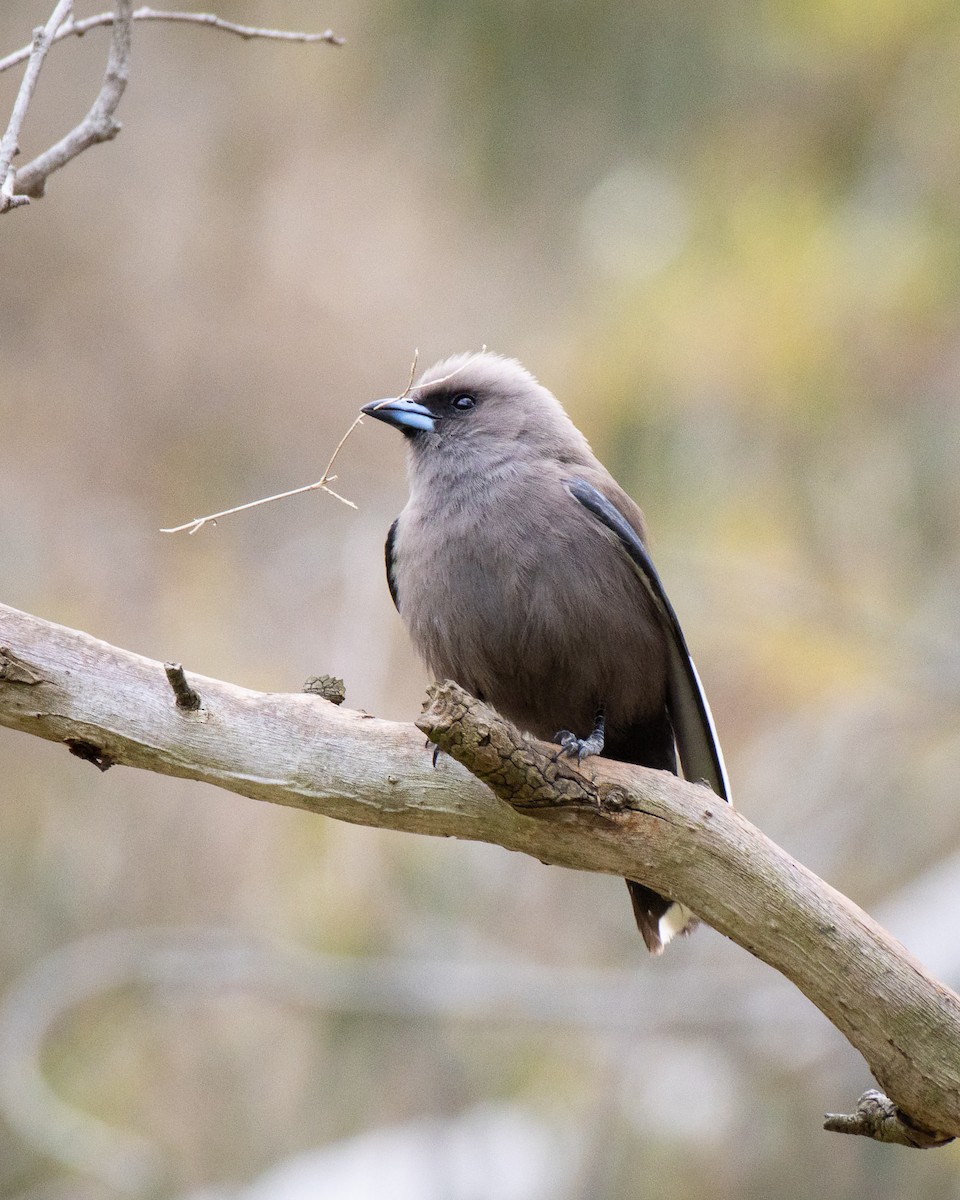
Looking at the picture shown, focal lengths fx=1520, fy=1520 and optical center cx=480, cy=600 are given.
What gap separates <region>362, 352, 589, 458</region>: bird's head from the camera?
525cm

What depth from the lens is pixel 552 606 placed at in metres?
4.63

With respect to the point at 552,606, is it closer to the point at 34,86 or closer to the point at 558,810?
the point at 558,810

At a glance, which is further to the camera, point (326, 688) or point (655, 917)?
point (655, 917)

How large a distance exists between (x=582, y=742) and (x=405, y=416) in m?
1.49

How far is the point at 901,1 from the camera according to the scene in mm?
9047

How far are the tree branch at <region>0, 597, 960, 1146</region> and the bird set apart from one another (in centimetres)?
52

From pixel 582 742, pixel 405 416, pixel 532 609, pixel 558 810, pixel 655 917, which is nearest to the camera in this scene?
pixel 558 810

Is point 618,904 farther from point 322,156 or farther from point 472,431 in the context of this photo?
point 322,156

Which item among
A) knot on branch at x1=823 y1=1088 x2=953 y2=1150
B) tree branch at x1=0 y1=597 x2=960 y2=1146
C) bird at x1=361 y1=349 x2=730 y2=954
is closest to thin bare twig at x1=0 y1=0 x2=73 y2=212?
tree branch at x1=0 y1=597 x2=960 y2=1146

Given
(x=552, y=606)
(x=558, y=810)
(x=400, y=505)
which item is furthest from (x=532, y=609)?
(x=400, y=505)

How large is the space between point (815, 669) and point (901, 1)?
4058mm

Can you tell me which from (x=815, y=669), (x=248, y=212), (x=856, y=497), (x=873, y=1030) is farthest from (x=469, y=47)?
(x=873, y=1030)

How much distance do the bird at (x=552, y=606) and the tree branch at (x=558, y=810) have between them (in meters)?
0.52

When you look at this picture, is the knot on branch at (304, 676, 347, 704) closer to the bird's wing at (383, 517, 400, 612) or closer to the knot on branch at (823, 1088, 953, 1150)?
the bird's wing at (383, 517, 400, 612)
